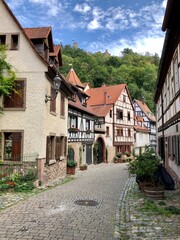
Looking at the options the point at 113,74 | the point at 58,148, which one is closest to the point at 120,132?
Result: the point at 58,148

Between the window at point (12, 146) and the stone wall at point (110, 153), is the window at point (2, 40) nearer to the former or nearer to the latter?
the window at point (12, 146)

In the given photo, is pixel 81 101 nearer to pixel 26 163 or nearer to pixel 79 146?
pixel 79 146

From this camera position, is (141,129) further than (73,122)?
Yes

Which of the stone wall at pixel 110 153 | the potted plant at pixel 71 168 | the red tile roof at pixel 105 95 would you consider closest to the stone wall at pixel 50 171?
the potted plant at pixel 71 168

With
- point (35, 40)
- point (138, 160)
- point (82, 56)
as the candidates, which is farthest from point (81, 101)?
point (82, 56)

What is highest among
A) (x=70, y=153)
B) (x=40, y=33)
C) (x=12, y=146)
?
(x=40, y=33)

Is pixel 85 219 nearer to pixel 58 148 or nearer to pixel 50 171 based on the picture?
pixel 50 171

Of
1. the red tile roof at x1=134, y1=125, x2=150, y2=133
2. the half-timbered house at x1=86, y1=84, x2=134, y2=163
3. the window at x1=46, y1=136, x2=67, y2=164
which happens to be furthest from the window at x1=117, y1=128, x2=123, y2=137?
the window at x1=46, y1=136, x2=67, y2=164

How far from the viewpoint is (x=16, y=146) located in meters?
12.1

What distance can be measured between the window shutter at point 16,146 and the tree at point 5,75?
2237 mm

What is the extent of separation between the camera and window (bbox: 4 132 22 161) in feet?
39.3

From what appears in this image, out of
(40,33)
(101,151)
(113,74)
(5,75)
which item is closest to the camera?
(5,75)

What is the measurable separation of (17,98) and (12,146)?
8.41 feet

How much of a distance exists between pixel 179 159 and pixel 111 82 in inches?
1959
